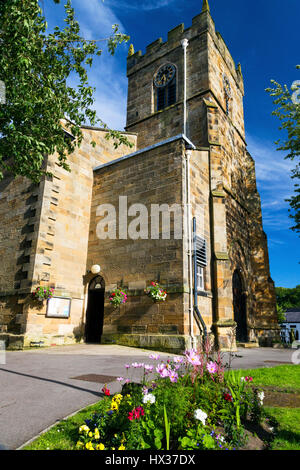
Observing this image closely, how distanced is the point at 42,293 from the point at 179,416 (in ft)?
30.7

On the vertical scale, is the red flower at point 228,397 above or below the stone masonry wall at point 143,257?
below

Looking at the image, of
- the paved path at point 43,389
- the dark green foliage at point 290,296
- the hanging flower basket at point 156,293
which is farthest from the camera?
the dark green foliage at point 290,296

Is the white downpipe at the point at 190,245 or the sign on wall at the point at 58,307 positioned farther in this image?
the sign on wall at the point at 58,307

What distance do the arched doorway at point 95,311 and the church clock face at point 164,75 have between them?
1510cm

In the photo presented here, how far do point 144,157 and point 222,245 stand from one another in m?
5.07

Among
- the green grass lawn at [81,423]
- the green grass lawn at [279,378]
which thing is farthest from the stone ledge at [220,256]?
the green grass lawn at [81,423]

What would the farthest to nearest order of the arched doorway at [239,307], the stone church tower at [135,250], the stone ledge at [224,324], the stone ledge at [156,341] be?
the arched doorway at [239,307] → the stone ledge at [224,324] → the stone church tower at [135,250] → the stone ledge at [156,341]

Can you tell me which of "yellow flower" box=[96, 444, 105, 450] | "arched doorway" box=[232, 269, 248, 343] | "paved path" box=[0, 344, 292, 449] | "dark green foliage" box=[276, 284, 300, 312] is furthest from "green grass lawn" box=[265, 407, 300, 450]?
"dark green foliage" box=[276, 284, 300, 312]

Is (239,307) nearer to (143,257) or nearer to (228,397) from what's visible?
(143,257)

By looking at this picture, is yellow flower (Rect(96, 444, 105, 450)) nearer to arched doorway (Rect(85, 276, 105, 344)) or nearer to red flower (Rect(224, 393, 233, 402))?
red flower (Rect(224, 393, 233, 402))

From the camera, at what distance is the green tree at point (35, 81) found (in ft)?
23.9

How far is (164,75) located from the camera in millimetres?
21922

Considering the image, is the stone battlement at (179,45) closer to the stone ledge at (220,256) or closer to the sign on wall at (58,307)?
the stone ledge at (220,256)

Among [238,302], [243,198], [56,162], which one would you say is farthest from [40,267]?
[243,198]
